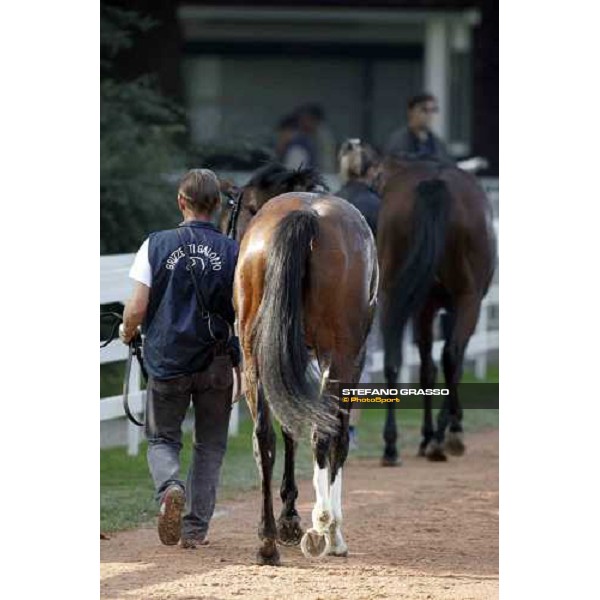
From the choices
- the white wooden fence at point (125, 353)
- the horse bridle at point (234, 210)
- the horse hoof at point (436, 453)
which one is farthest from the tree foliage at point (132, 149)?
the horse bridle at point (234, 210)

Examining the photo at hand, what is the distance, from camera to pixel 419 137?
384 inches

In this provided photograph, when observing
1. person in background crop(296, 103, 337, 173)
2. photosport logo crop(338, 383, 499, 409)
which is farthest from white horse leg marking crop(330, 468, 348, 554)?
person in background crop(296, 103, 337, 173)

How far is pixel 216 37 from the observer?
8.87 metres

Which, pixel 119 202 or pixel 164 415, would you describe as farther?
pixel 119 202

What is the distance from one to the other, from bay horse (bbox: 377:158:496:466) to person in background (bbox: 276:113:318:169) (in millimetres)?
517

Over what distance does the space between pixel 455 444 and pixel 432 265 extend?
1.05 meters

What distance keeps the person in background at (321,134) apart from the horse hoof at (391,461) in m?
1.66

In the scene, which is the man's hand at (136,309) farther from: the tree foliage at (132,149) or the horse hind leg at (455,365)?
the tree foliage at (132,149)

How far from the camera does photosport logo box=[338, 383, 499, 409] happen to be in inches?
290

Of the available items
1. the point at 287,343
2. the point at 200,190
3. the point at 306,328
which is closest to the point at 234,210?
the point at 200,190

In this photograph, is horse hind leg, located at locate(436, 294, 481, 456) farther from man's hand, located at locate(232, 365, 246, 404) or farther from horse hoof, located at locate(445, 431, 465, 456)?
man's hand, located at locate(232, 365, 246, 404)
